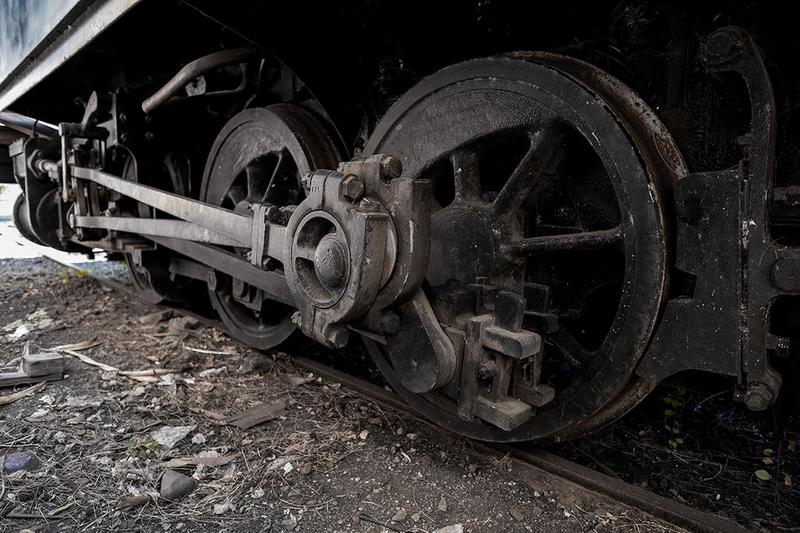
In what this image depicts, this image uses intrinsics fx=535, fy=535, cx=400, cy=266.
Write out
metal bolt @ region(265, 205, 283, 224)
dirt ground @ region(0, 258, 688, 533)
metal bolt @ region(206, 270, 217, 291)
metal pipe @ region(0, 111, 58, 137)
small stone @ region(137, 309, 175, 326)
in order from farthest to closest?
metal pipe @ region(0, 111, 58, 137), small stone @ region(137, 309, 175, 326), metal bolt @ region(206, 270, 217, 291), metal bolt @ region(265, 205, 283, 224), dirt ground @ region(0, 258, 688, 533)

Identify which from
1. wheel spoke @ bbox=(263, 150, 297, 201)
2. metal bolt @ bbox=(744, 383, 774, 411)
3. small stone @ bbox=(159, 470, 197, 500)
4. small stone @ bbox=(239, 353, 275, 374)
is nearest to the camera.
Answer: metal bolt @ bbox=(744, 383, 774, 411)

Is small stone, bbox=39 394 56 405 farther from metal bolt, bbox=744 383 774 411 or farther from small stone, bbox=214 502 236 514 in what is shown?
metal bolt, bbox=744 383 774 411

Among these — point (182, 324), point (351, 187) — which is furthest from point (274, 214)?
point (182, 324)

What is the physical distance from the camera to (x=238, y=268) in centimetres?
256

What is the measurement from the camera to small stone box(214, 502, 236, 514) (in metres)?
1.62

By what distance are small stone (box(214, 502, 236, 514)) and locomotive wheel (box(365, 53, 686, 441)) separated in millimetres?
736

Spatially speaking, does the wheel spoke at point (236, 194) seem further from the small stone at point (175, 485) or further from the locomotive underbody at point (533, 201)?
the small stone at point (175, 485)

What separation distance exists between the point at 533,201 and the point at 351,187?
64 centimetres

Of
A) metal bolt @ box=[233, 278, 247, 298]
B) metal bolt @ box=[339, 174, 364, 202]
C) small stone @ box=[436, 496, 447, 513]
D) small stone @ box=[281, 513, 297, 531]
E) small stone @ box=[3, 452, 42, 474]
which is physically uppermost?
metal bolt @ box=[339, 174, 364, 202]

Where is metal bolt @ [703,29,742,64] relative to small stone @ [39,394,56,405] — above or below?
above

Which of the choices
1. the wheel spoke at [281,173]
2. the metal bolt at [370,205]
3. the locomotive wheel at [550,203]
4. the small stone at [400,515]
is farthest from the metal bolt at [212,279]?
the small stone at [400,515]

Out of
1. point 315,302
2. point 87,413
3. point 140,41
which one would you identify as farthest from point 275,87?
point 87,413

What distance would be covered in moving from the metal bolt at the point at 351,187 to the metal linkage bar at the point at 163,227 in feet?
2.16

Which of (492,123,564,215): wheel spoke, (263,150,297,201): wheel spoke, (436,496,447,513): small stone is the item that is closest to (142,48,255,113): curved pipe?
(263,150,297,201): wheel spoke
